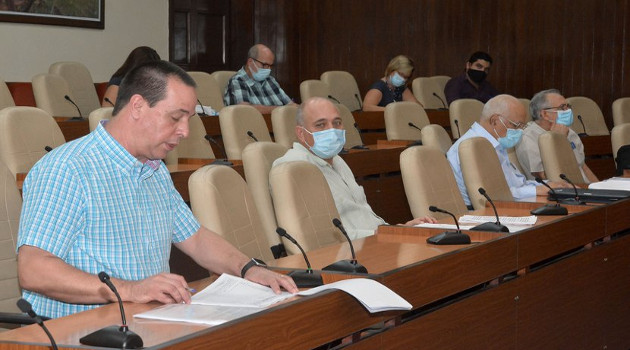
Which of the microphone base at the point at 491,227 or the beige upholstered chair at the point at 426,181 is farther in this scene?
the beige upholstered chair at the point at 426,181

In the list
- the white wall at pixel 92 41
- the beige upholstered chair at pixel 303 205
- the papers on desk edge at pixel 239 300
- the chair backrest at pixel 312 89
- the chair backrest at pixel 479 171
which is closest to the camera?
the papers on desk edge at pixel 239 300

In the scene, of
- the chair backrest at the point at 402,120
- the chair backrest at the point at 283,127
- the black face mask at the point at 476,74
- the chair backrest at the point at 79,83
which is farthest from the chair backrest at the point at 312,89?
the chair backrest at the point at 283,127

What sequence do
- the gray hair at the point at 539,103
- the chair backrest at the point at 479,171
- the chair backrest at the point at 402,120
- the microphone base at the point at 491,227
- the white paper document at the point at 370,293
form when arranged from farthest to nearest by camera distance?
the chair backrest at the point at 402,120
the gray hair at the point at 539,103
the chair backrest at the point at 479,171
the microphone base at the point at 491,227
the white paper document at the point at 370,293

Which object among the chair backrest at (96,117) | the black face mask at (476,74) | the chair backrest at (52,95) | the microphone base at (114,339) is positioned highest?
the black face mask at (476,74)

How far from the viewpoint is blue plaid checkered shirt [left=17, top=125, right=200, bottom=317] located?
2.22 metres

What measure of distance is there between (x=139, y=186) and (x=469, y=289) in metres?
1.23

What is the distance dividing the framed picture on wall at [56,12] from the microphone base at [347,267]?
5843mm

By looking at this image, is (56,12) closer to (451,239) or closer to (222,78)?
(222,78)

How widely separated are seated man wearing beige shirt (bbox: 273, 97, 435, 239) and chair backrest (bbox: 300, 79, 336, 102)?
3.25 meters

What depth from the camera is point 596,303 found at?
3.94 m

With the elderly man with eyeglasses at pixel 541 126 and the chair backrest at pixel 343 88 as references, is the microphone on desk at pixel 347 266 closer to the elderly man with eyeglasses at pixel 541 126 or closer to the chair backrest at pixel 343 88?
the elderly man with eyeglasses at pixel 541 126

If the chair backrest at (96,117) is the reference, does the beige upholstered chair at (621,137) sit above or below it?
below

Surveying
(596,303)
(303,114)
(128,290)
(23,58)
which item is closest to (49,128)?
(303,114)

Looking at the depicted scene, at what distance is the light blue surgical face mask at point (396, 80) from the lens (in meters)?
8.16
